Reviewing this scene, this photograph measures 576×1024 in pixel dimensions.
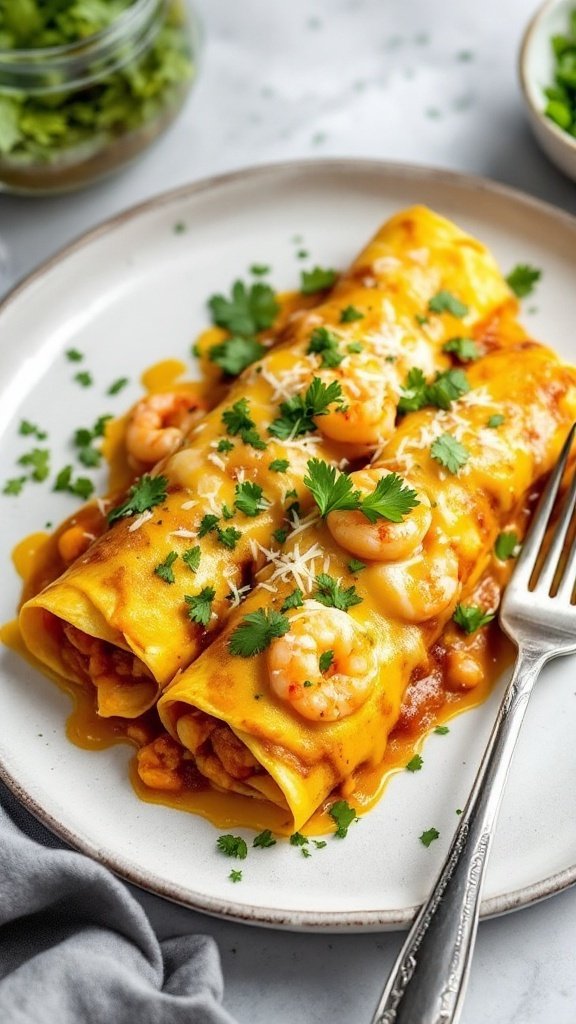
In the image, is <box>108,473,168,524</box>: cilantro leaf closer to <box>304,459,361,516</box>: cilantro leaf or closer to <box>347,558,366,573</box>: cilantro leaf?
<box>304,459,361,516</box>: cilantro leaf

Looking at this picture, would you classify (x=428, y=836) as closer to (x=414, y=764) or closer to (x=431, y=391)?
(x=414, y=764)

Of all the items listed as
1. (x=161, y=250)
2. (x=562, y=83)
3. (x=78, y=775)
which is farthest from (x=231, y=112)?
(x=78, y=775)

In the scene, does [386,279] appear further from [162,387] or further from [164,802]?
[164,802]

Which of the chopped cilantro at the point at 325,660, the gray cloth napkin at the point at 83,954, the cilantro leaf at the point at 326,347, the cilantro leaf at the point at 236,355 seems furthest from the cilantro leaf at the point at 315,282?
the gray cloth napkin at the point at 83,954

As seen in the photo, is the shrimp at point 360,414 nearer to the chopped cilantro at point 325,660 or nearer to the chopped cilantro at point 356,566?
the chopped cilantro at point 356,566

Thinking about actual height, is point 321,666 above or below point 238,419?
below

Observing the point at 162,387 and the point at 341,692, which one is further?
the point at 162,387

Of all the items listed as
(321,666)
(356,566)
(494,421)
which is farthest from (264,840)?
(494,421)
